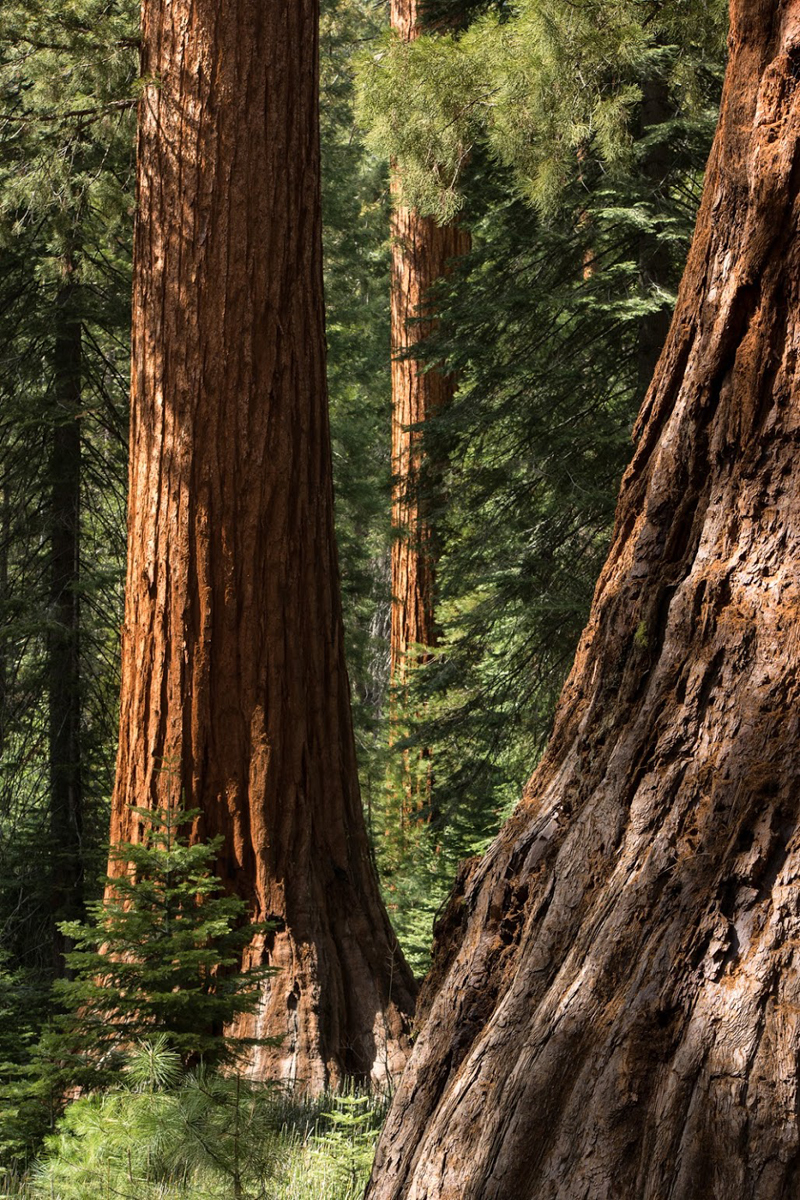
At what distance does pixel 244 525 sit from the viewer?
5344 millimetres

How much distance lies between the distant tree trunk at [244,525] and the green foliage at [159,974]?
26.4 inches

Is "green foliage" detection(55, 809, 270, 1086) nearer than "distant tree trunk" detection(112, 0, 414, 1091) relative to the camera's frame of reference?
Yes

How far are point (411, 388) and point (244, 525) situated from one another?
6870 mm

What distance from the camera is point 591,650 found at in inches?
99.9

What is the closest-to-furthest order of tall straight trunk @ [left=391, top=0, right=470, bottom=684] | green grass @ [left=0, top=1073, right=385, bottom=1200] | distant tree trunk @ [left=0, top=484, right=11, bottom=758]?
green grass @ [left=0, top=1073, right=385, bottom=1200], distant tree trunk @ [left=0, top=484, right=11, bottom=758], tall straight trunk @ [left=391, top=0, right=470, bottom=684]

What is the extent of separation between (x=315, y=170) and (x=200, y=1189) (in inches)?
183

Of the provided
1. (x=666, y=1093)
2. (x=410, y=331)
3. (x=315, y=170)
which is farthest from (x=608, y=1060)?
(x=410, y=331)

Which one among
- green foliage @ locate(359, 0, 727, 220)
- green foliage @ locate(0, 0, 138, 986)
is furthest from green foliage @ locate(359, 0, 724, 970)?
green foliage @ locate(0, 0, 138, 986)

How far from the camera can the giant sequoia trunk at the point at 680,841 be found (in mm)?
1912

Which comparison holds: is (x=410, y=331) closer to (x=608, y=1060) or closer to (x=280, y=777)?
(x=280, y=777)

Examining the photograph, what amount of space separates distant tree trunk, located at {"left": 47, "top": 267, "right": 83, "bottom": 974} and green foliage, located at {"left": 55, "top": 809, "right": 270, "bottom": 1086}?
14.2ft

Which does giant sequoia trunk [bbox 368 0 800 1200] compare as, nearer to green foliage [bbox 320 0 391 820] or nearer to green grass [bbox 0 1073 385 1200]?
green grass [bbox 0 1073 385 1200]

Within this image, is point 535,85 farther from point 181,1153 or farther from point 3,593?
point 181,1153

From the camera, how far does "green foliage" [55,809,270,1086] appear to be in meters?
4.05
